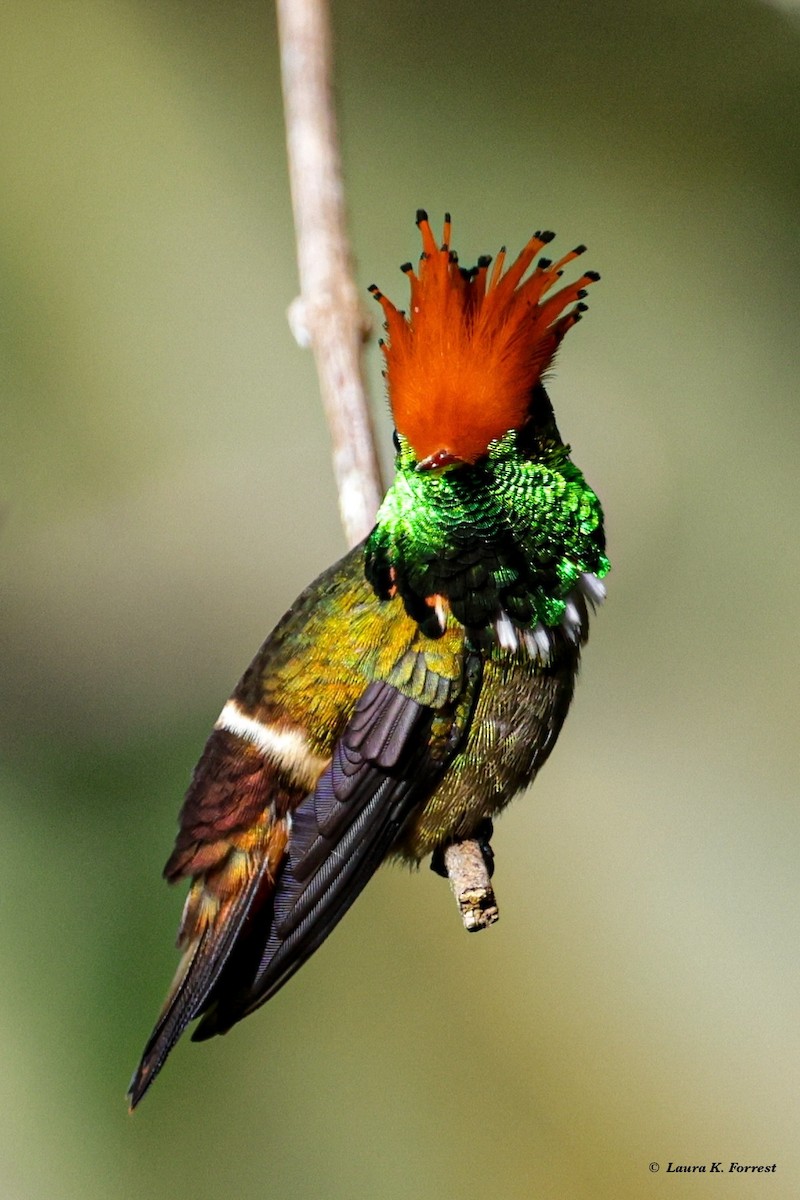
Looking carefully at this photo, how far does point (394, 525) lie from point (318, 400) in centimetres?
245

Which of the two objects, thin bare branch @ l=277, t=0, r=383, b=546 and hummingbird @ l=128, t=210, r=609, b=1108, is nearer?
hummingbird @ l=128, t=210, r=609, b=1108

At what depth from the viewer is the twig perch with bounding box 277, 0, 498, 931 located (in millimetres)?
1975

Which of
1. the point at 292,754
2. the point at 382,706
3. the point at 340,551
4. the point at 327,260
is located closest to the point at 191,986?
the point at 292,754

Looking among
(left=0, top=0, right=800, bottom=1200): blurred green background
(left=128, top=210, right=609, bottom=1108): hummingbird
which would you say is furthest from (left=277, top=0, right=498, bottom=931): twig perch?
(left=0, top=0, right=800, bottom=1200): blurred green background

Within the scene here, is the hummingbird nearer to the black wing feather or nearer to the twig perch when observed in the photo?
the black wing feather

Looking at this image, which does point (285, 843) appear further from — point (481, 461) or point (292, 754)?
point (481, 461)

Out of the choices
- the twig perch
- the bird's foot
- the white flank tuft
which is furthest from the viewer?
the twig perch

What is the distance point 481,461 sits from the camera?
61.9 inches

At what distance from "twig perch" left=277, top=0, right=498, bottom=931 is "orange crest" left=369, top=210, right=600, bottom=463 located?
1.47 feet

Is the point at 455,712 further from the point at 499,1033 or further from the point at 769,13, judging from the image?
the point at 769,13

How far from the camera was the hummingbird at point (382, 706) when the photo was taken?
1645mm

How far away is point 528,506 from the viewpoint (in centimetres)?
165

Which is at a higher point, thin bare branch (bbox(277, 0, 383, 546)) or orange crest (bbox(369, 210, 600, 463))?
thin bare branch (bbox(277, 0, 383, 546))

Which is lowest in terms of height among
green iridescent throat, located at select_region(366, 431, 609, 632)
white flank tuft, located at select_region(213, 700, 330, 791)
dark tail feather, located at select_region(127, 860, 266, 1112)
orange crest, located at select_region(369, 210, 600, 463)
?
dark tail feather, located at select_region(127, 860, 266, 1112)
